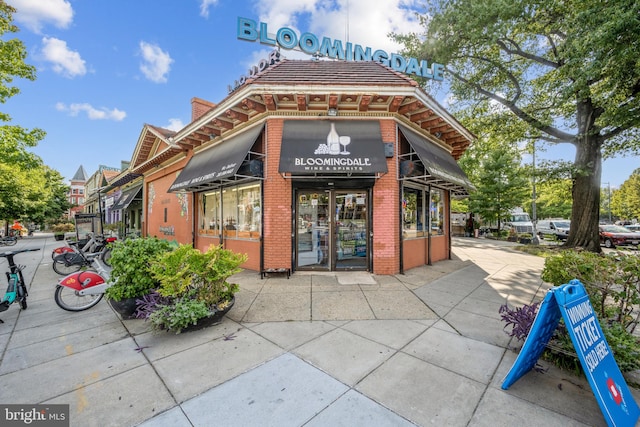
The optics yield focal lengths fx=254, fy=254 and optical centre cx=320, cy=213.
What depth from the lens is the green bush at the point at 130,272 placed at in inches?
170

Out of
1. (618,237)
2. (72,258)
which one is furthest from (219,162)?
(618,237)

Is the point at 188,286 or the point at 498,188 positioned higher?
the point at 498,188

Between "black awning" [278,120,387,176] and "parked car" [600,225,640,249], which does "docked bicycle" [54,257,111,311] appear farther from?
"parked car" [600,225,640,249]

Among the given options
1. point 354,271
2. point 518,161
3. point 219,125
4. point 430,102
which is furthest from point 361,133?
point 518,161

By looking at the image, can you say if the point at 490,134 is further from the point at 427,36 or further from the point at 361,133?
the point at 361,133

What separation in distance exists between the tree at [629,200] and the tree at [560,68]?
41553 millimetres

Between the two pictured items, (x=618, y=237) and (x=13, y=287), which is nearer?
(x=13, y=287)

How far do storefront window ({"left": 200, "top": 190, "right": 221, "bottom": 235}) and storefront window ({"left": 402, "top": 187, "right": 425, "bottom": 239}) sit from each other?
676 centimetres

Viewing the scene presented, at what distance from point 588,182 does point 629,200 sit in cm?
4678

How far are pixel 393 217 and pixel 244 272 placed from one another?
4800mm

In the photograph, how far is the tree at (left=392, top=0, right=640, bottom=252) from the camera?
8625mm

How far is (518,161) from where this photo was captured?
2319cm

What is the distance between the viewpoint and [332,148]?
22.2 ft

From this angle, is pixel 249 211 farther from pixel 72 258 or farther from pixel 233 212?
pixel 72 258
